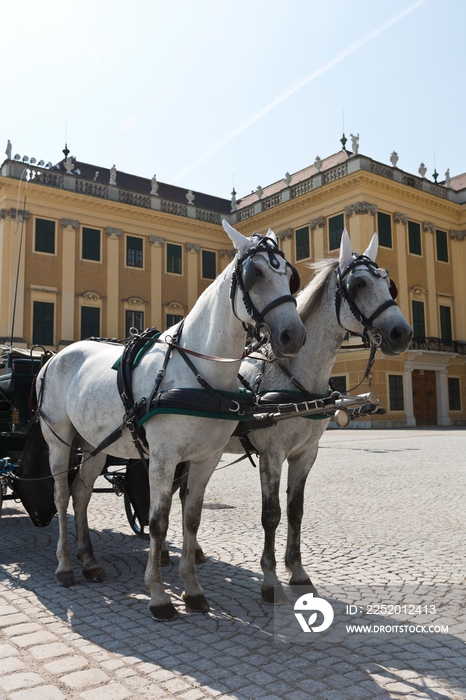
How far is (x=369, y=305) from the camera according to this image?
3.95m

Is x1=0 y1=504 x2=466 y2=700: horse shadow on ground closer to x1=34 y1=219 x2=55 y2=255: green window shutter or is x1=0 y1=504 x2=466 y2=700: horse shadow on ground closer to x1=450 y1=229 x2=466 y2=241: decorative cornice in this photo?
x1=34 y1=219 x2=55 y2=255: green window shutter

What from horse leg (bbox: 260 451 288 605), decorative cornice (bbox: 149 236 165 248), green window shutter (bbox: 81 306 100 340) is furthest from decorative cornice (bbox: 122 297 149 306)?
horse leg (bbox: 260 451 288 605)

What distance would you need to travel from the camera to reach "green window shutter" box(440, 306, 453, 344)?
32.9 meters

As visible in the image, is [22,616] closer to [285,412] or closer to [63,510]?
[63,510]

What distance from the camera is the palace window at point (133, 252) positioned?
3247 cm

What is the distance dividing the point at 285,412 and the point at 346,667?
1530mm

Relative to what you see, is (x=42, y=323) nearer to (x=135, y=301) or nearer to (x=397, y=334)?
(x=135, y=301)

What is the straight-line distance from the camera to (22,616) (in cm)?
374

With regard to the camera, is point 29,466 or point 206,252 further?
point 206,252

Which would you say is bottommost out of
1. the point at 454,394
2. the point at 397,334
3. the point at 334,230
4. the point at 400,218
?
the point at 397,334

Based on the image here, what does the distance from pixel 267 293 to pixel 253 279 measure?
12 cm

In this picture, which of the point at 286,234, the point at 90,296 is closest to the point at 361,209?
the point at 286,234

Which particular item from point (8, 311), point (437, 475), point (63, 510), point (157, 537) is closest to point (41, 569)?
point (63, 510)

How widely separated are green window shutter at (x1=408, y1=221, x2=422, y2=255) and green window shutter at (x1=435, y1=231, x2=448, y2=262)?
5.36 feet
